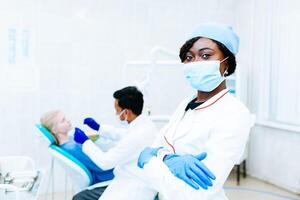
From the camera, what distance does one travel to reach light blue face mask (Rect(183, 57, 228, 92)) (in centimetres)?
132

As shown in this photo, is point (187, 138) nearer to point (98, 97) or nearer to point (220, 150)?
point (220, 150)

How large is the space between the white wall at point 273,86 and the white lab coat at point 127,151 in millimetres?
1794

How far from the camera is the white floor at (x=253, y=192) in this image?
10.4ft

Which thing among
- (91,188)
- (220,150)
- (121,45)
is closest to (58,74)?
(121,45)

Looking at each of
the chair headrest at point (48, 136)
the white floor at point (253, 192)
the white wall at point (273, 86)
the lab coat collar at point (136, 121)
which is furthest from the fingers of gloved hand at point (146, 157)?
the white wall at point (273, 86)

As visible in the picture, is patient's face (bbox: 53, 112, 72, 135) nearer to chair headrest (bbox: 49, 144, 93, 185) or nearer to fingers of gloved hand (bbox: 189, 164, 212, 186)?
chair headrest (bbox: 49, 144, 93, 185)

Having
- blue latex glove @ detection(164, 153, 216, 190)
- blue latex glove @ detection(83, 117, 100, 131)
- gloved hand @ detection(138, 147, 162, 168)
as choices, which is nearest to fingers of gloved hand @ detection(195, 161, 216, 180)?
blue latex glove @ detection(164, 153, 216, 190)

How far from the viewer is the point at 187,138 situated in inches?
51.5

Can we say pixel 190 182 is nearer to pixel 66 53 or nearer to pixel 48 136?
pixel 48 136

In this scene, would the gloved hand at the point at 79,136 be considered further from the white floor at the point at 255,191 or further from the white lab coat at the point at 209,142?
the white floor at the point at 255,191

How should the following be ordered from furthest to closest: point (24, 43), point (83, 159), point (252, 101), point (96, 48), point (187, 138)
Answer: point (252, 101) → point (96, 48) → point (24, 43) → point (83, 159) → point (187, 138)

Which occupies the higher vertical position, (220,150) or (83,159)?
(220,150)

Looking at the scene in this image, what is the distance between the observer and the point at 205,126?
4.12ft

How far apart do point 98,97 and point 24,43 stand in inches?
32.7
